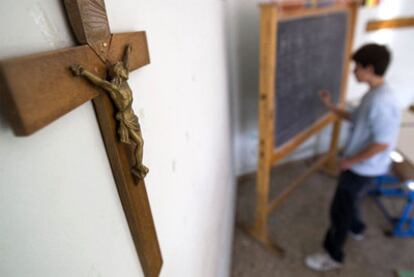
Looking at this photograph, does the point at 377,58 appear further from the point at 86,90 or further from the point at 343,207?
the point at 86,90

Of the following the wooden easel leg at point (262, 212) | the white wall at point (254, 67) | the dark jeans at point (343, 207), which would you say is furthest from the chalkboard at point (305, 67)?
the white wall at point (254, 67)

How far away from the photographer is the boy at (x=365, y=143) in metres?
1.23

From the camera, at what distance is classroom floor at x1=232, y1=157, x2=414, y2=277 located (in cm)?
164

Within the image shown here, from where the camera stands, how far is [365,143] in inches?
53.4

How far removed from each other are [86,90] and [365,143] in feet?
4.97

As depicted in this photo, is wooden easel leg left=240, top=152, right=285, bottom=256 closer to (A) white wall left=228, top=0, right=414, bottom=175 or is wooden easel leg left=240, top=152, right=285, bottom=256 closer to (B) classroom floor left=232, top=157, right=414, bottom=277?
(B) classroom floor left=232, top=157, right=414, bottom=277

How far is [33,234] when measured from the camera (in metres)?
0.22

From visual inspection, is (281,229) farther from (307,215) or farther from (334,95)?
(334,95)

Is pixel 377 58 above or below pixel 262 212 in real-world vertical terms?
above

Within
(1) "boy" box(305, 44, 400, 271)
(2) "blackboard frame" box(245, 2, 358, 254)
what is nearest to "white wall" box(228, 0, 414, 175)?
(2) "blackboard frame" box(245, 2, 358, 254)

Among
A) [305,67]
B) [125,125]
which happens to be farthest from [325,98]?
[125,125]

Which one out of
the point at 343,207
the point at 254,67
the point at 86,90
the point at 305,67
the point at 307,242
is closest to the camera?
the point at 86,90

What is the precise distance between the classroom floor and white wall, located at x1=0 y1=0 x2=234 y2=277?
1.21m

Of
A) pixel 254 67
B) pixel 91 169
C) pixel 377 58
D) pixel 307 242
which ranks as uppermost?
pixel 91 169
